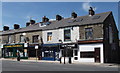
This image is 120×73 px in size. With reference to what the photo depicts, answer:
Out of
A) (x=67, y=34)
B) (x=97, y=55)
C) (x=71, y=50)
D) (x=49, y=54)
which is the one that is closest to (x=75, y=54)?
(x=71, y=50)

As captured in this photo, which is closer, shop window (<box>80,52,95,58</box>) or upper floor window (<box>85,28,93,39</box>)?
shop window (<box>80,52,95,58</box>)

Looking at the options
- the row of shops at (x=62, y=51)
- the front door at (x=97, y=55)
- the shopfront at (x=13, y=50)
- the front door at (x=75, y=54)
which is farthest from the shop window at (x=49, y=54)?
the front door at (x=97, y=55)

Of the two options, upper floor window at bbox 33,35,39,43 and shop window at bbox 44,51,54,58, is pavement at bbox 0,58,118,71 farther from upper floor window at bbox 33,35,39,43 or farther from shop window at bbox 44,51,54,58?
upper floor window at bbox 33,35,39,43

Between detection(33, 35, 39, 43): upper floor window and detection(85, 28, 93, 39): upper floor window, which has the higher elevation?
detection(85, 28, 93, 39): upper floor window

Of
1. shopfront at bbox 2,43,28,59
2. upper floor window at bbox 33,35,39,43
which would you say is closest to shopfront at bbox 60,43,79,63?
upper floor window at bbox 33,35,39,43

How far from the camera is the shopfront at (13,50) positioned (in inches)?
1454

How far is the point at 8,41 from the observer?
40.6m

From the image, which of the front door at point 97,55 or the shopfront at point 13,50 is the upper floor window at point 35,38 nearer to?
the shopfront at point 13,50

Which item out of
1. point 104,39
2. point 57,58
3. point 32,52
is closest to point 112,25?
point 104,39

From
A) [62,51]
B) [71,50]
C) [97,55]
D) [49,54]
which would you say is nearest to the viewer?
[97,55]

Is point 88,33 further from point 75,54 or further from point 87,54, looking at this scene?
point 75,54

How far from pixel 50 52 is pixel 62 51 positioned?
2645 mm

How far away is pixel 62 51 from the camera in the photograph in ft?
104

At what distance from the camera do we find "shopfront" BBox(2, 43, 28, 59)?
121 ft
